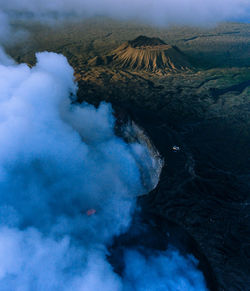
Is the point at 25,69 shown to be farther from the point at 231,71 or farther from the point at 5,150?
the point at 231,71

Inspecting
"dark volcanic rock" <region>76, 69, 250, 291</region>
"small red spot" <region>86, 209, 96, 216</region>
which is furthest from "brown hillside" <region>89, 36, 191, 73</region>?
"small red spot" <region>86, 209, 96, 216</region>

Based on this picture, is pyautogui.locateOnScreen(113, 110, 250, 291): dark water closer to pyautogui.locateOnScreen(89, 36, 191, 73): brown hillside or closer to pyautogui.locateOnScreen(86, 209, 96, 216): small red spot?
pyautogui.locateOnScreen(86, 209, 96, 216): small red spot

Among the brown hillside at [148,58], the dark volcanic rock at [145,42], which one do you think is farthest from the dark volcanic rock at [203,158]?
the dark volcanic rock at [145,42]

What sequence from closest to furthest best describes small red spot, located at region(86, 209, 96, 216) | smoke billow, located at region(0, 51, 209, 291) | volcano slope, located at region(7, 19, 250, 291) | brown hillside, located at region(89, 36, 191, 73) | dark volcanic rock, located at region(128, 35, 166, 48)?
smoke billow, located at region(0, 51, 209, 291)
small red spot, located at region(86, 209, 96, 216)
volcano slope, located at region(7, 19, 250, 291)
brown hillside, located at region(89, 36, 191, 73)
dark volcanic rock, located at region(128, 35, 166, 48)

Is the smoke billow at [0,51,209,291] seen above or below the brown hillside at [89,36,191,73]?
below

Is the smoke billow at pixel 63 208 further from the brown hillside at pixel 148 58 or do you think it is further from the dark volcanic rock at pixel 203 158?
the brown hillside at pixel 148 58
